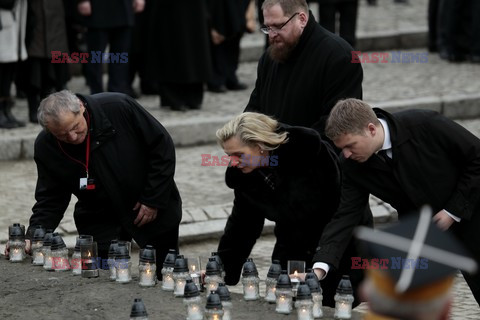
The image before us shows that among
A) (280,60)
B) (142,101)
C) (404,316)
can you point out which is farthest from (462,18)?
(404,316)

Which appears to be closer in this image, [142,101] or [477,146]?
[477,146]

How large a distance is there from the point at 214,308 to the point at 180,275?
0.77 metres

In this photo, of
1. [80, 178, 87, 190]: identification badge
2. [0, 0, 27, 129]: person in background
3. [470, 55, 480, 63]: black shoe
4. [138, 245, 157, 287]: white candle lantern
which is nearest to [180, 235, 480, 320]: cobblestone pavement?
[138, 245, 157, 287]: white candle lantern

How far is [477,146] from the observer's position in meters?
6.98

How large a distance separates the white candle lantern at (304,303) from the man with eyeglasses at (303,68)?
2.07m

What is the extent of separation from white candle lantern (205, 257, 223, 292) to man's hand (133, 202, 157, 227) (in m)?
1.13

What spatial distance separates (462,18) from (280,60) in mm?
9197

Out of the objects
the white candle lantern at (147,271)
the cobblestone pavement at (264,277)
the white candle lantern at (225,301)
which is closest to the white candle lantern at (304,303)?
the white candle lantern at (225,301)

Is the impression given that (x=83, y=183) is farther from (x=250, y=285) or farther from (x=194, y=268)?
(x=250, y=285)

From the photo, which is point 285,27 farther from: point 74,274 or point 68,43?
point 68,43

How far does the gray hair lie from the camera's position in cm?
786

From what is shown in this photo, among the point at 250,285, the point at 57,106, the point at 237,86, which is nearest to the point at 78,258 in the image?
the point at 57,106

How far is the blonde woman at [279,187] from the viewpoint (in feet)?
24.0

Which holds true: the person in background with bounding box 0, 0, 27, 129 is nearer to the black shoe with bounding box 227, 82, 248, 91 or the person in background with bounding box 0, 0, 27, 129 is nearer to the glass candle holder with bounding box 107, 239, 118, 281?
the black shoe with bounding box 227, 82, 248, 91
